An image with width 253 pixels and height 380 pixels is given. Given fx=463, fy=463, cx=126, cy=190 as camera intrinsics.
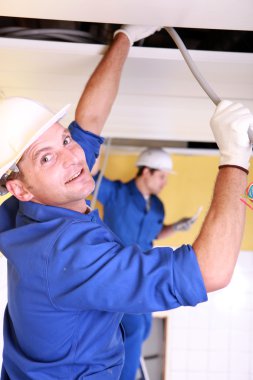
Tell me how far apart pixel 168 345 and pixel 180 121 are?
72.3 inches

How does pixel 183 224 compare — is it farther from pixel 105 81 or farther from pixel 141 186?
pixel 105 81

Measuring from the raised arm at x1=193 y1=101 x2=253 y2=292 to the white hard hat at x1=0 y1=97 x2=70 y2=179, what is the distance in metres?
0.33

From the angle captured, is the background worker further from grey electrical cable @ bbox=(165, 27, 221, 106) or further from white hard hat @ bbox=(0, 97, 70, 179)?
grey electrical cable @ bbox=(165, 27, 221, 106)

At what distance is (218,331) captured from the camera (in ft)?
9.71

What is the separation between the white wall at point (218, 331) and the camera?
295 cm

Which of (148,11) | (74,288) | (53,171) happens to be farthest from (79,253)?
(148,11)

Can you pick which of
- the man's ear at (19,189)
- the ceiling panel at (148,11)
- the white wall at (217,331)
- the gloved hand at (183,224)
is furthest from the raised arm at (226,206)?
the white wall at (217,331)

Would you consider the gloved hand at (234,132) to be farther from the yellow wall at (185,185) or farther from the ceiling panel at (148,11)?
the yellow wall at (185,185)

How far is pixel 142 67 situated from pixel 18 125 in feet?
1.16

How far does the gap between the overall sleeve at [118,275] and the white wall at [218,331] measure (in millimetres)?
2297

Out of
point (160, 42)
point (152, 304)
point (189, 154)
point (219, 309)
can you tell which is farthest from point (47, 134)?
point (219, 309)

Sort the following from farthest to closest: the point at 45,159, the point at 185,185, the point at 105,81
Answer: the point at 185,185 < the point at 105,81 < the point at 45,159

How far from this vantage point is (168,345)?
9.78 ft

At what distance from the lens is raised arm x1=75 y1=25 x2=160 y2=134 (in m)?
1.03
